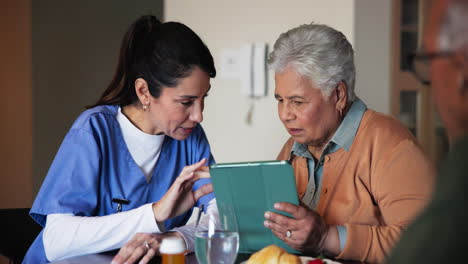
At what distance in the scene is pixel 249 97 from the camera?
3.25 metres

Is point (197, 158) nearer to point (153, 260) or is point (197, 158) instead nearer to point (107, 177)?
point (107, 177)

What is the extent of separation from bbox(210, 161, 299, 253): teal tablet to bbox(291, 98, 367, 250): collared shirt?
37 centimetres

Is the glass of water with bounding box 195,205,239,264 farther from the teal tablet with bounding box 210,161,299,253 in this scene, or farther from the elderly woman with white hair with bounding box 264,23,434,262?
the elderly woman with white hair with bounding box 264,23,434,262

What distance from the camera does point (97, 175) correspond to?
6.32 feet

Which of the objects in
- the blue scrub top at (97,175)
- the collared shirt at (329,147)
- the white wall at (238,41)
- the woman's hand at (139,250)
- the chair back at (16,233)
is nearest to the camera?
the woman's hand at (139,250)

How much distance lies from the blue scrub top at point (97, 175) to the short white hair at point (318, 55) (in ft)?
1.76

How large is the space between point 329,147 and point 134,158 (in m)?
0.65

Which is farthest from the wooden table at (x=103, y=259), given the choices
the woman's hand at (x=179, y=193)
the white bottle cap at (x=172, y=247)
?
the white bottle cap at (x=172, y=247)

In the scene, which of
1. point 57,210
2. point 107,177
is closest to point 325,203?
point 107,177

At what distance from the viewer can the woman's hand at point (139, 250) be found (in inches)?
62.7

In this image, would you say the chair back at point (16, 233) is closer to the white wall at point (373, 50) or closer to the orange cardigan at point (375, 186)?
the orange cardigan at point (375, 186)

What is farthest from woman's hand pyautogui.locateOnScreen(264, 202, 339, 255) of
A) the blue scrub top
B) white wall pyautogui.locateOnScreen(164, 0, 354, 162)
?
white wall pyautogui.locateOnScreen(164, 0, 354, 162)

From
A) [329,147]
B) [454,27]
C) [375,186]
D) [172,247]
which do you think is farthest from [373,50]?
[454,27]

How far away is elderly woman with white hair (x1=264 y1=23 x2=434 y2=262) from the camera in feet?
5.73
